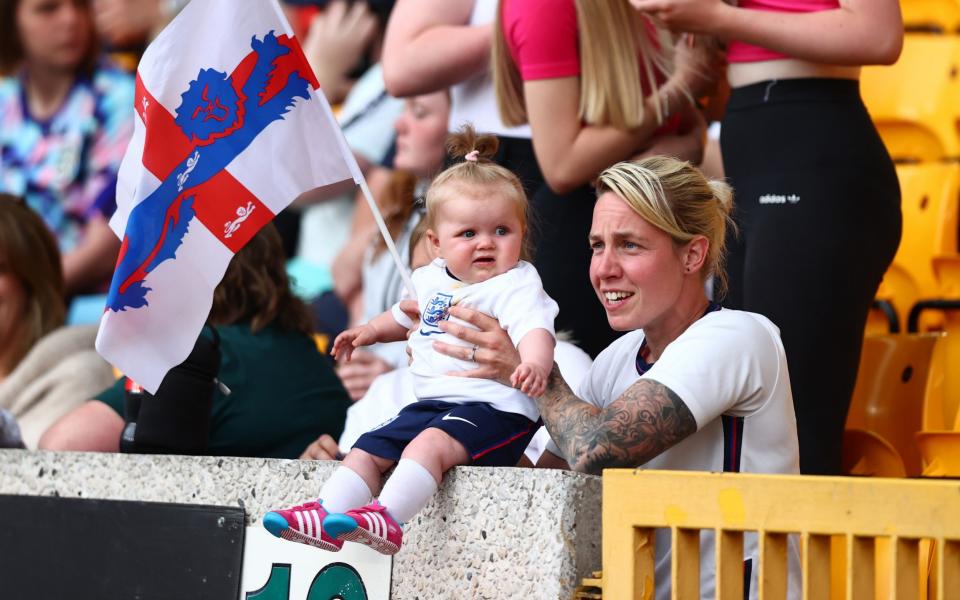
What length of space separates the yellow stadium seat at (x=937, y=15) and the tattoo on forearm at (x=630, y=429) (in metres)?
3.29

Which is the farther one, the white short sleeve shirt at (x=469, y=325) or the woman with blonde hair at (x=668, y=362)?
the white short sleeve shirt at (x=469, y=325)

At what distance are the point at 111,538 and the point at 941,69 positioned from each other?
3372 mm

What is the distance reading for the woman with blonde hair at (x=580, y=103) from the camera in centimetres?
346

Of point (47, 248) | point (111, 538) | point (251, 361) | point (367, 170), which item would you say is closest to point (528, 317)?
point (111, 538)

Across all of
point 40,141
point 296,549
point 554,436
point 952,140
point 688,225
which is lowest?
point 296,549

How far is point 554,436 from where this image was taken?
264 cm

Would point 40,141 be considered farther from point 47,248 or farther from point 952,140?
point 952,140

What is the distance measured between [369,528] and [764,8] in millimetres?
1570

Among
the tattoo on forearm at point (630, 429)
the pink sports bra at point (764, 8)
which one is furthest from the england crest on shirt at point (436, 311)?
the pink sports bra at point (764, 8)

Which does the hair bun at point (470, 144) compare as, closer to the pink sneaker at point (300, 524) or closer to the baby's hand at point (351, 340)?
the baby's hand at point (351, 340)

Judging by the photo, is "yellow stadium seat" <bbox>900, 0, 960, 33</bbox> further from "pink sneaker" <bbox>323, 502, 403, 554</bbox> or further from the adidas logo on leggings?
"pink sneaker" <bbox>323, 502, 403, 554</bbox>

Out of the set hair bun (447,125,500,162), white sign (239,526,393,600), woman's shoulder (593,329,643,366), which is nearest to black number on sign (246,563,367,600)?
white sign (239,526,393,600)

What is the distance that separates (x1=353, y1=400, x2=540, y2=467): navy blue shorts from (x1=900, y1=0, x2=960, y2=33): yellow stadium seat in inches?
127

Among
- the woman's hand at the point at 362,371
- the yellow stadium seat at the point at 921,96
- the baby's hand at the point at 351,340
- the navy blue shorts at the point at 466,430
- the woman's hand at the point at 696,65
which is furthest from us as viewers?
the yellow stadium seat at the point at 921,96
